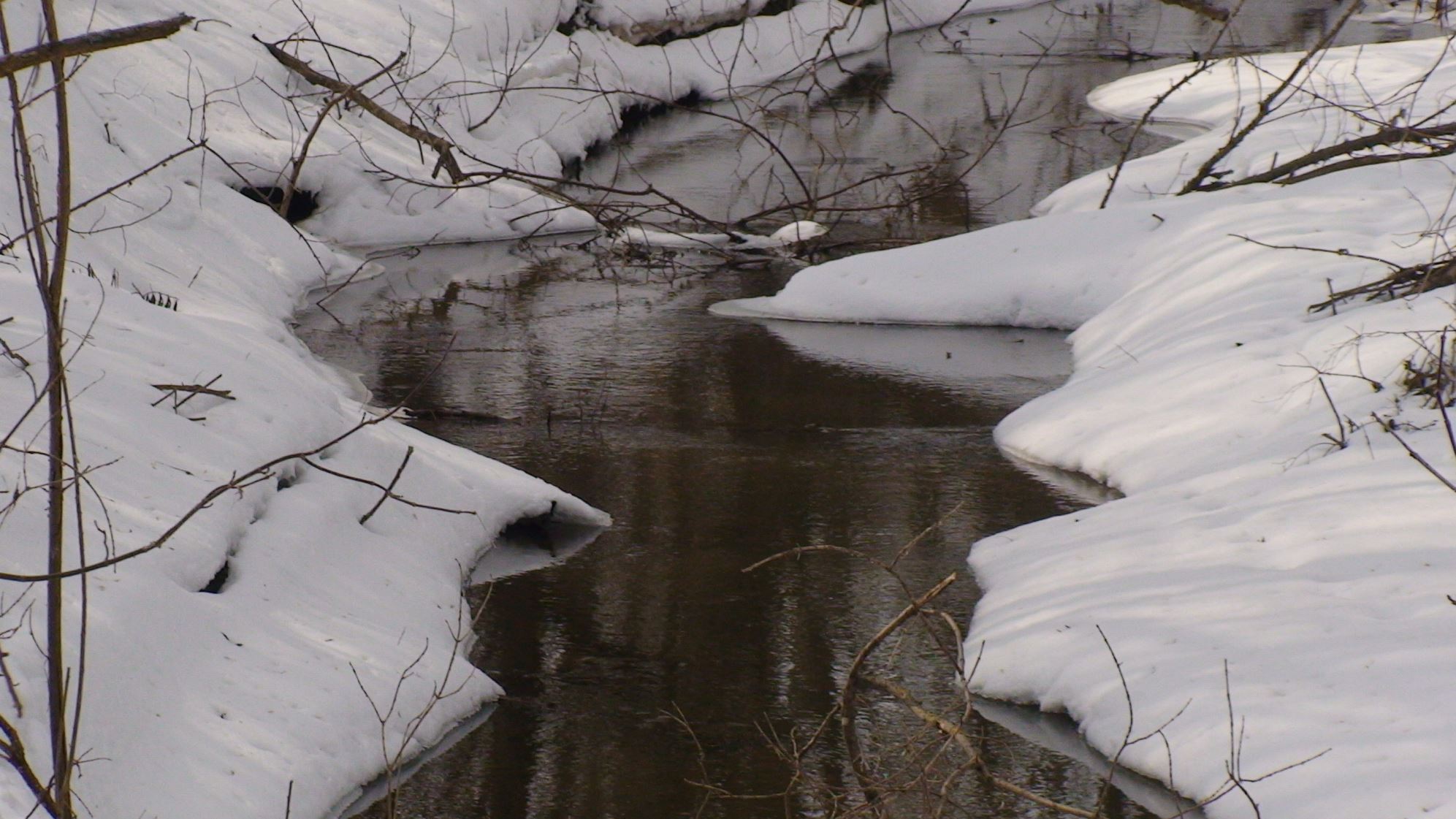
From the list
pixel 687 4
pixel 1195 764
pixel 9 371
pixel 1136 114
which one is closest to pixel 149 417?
pixel 9 371

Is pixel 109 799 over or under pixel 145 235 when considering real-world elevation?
under

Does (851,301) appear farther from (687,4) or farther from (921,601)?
(687,4)

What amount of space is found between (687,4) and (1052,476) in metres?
14.3

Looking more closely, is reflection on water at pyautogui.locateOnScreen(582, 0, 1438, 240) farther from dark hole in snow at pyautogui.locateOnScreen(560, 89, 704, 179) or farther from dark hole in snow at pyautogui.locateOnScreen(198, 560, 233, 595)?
dark hole in snow at pyautogui.locateOnScreen(198, 560, 233, 595)

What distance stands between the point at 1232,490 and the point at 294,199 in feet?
26.7

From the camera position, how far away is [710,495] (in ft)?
21.4

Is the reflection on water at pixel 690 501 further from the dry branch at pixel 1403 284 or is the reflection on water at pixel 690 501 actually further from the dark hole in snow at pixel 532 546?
the dry branch at pixel 1403 284

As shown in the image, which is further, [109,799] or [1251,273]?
[1251,273]

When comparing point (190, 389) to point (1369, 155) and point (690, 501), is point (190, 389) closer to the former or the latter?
point (690, 501)

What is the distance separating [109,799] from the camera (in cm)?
358

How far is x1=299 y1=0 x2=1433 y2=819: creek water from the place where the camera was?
14.4 feet

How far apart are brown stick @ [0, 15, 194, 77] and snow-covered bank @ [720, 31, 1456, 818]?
293 centimetres

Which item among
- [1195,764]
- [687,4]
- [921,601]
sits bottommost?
[1195,764]

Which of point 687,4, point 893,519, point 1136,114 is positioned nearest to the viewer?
point 893,519
